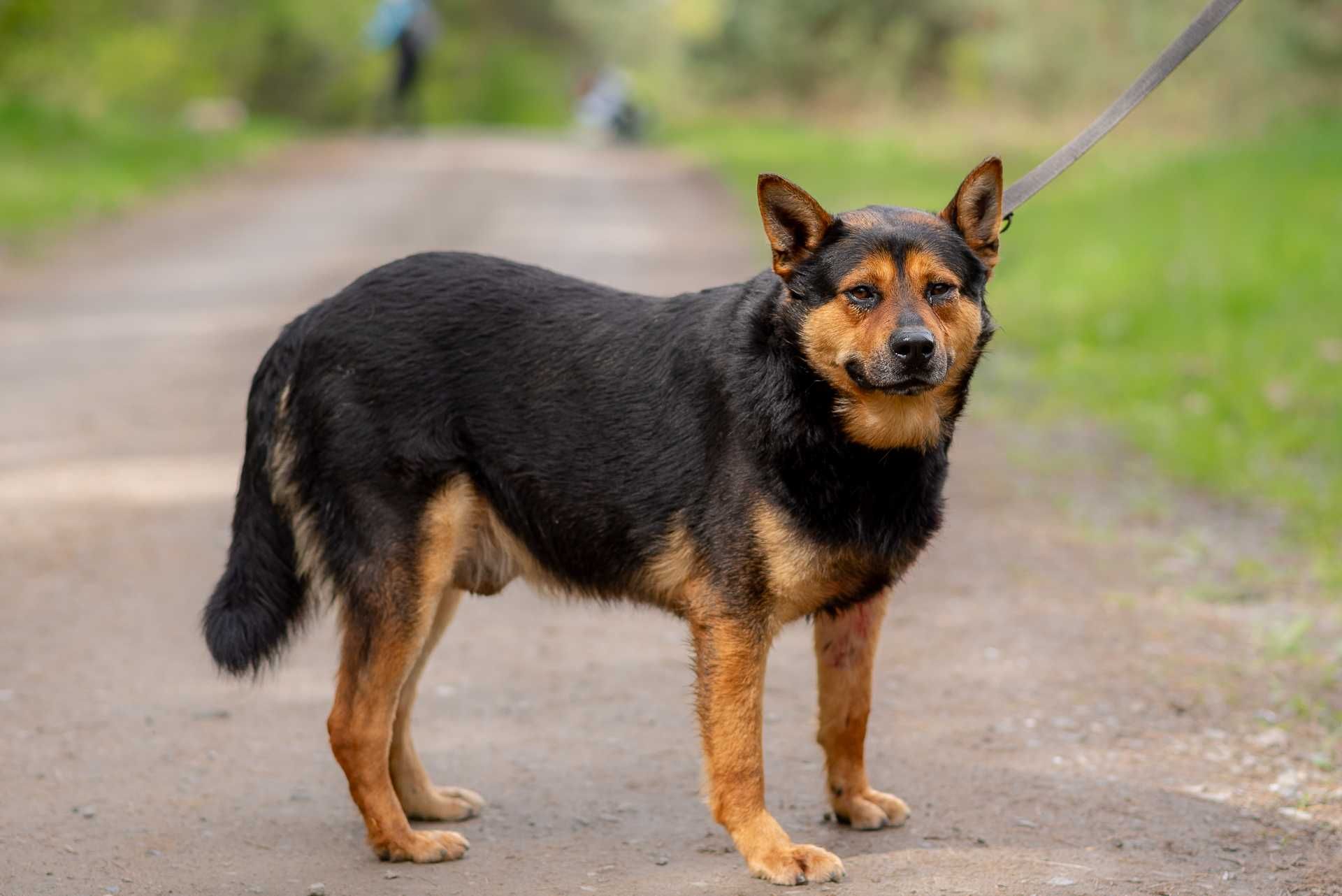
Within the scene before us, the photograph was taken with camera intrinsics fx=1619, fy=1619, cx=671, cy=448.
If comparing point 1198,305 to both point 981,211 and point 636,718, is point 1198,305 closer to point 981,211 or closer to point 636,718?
point 636,718

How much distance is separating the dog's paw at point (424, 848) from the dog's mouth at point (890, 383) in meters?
1.72

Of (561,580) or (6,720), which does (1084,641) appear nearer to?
(561,580)

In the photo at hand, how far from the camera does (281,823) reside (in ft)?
15.6

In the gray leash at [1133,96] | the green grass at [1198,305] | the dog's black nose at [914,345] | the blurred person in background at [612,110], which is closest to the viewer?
the dog's black nose at [914,345]

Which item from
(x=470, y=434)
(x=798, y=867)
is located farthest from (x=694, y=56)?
Result: (x=798, y=867)

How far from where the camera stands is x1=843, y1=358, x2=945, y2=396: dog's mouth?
407cm

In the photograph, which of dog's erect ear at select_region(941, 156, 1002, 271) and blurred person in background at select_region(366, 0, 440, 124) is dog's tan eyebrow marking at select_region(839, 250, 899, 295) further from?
blurred person in background at select_region(366, 0, 440, 124)

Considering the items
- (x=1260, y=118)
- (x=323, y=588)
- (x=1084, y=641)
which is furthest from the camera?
(x=1260, y=118)

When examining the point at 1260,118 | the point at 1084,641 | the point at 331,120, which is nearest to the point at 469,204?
the point at 1260,118

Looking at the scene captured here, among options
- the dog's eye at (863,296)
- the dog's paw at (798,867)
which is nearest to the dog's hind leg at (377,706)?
the dog's paw at (798,867)

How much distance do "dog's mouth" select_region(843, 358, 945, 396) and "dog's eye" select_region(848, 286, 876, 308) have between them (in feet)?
0.49

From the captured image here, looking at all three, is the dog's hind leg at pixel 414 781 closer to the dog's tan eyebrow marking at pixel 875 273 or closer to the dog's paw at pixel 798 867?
the dog's paw at pixel 798 867

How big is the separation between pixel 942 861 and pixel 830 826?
0.45 m

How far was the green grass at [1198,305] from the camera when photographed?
945 centimetres
